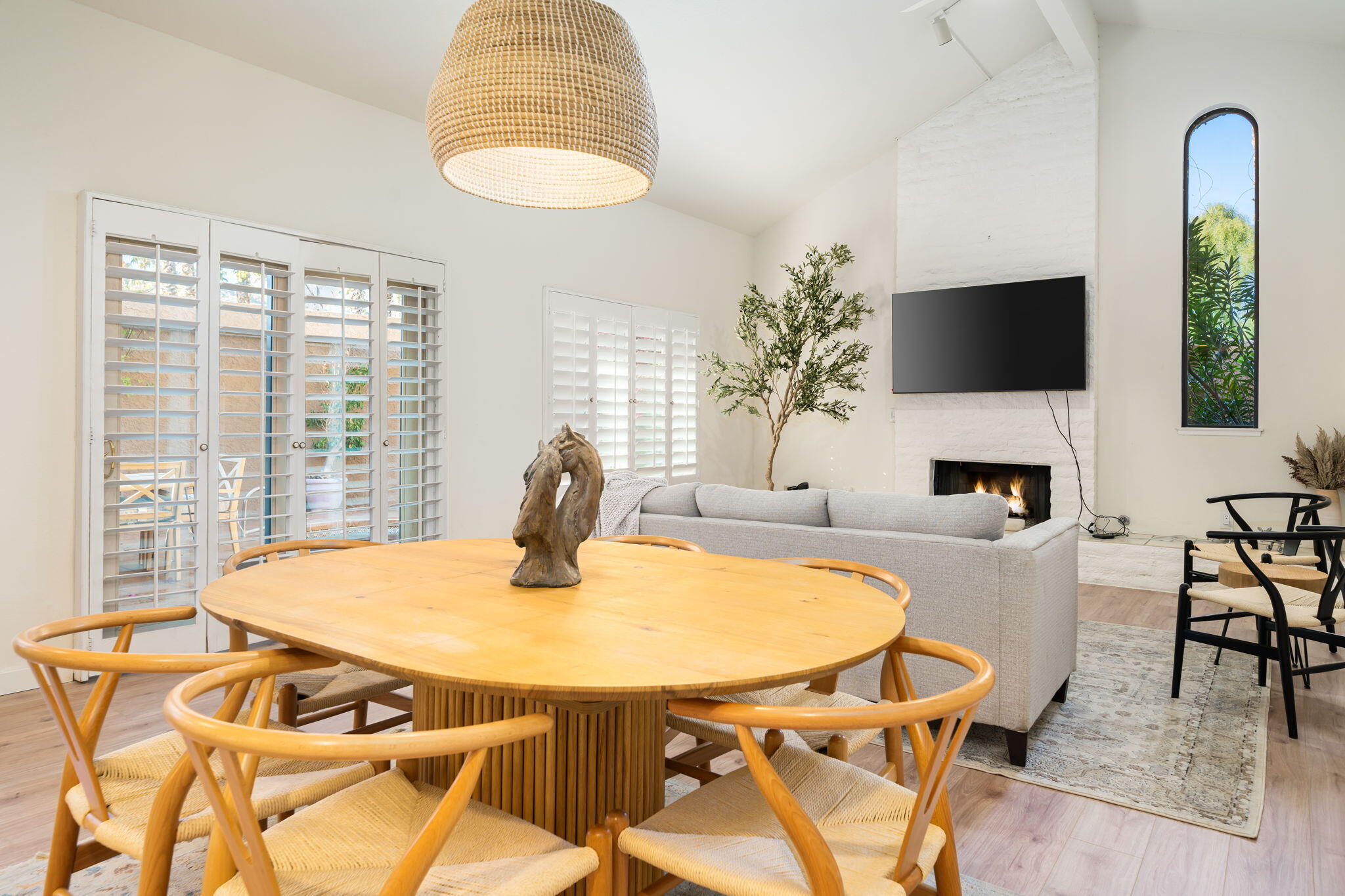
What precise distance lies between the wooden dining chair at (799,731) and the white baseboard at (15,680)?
9.09 ft

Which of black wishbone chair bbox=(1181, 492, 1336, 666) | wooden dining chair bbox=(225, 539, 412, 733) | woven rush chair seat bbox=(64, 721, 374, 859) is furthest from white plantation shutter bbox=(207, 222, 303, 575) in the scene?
black wishbone chair bbox=(1181, 492, 1336, 666)

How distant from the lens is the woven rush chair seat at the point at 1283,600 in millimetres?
2676

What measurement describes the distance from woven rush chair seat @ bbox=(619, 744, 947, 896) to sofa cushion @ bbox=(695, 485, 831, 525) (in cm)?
148

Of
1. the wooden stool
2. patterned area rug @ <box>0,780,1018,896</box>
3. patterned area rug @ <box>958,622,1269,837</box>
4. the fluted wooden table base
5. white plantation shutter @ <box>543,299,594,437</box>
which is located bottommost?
patterned area rug @ <box>0,780,1018,896</box>

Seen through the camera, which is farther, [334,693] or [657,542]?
[657,542]

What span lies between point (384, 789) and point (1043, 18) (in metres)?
6.59

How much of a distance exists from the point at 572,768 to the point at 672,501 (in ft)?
6.15

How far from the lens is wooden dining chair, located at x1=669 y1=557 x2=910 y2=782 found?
1653 millimetres

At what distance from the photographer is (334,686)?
194 cm

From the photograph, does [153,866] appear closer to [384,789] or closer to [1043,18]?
[384,789]

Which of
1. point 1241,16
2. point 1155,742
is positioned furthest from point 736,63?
point 1155,742

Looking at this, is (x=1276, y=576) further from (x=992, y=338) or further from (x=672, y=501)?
(x=992, y=338)

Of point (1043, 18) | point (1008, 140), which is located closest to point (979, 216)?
point (1008, 140)

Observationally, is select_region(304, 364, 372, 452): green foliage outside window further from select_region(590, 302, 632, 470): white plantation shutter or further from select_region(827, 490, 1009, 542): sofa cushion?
select_region(827, 490, 1009, 542): sofa cushion
